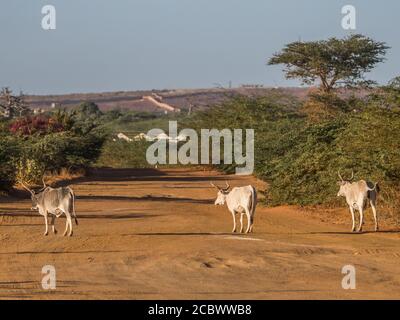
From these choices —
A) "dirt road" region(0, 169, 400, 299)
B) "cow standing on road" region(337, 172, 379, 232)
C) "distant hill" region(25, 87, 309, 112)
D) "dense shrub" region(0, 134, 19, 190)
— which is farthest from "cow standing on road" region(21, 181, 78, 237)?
"distant hill" region(25, 87, 309, 112)

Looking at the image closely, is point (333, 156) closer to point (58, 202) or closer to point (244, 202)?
point (244, 202)

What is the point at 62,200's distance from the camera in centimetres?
1831

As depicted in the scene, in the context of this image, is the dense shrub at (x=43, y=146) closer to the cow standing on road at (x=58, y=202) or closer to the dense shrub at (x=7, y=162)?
the dense shrub at (x=7, y=162)

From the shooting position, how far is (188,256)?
16000 mm

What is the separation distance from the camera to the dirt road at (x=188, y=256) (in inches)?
514

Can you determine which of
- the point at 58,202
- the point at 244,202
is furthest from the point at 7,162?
the point at 244,202

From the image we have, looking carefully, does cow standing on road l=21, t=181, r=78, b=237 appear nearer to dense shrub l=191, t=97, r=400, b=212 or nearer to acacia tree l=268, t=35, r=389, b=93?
dense shrub l=191, t=97, r=400, b=212

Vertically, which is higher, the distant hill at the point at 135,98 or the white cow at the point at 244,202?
the white cow at the point at 244,202

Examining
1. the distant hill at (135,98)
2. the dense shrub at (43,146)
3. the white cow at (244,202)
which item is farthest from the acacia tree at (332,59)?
the distant hill at (135,98)

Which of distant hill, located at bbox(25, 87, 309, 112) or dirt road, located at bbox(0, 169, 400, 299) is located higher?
dirt road, located at bbox(0, 169, 400, 299)

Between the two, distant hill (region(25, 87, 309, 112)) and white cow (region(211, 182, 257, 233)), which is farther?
distant hill (region(25, 87, 309, 112))

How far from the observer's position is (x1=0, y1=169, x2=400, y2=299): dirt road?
13.1m
